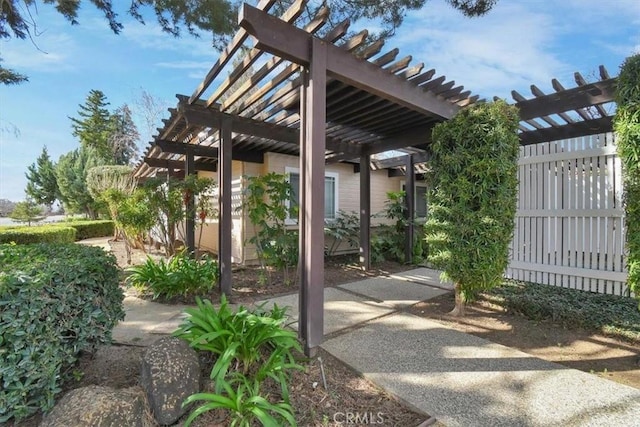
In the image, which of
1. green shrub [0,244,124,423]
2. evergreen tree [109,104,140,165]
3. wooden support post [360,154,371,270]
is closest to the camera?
green shrub [0,244,124,423]

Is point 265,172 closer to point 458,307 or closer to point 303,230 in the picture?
point 303,230

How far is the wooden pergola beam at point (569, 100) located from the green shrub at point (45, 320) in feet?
16.3

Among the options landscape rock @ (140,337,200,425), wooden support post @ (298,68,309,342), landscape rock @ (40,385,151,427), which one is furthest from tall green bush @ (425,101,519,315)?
landscape rock @ (40,385,151,427)

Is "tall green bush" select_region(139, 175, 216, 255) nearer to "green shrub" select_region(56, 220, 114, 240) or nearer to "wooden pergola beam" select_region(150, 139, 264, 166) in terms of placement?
"wooden pergola beam" select_region(150, 139, 264, 166)

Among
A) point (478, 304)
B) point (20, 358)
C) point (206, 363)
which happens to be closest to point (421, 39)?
point (478, 304)

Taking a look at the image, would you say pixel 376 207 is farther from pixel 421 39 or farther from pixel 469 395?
pixel 469 395

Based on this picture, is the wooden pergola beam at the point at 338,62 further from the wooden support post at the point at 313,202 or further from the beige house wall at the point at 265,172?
the beige house wall at the point at 265,172

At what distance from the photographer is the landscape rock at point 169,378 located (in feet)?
5.84

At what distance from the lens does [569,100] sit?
3.46 meters

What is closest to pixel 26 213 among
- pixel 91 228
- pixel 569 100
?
pixel 91 228

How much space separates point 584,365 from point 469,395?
141 cm

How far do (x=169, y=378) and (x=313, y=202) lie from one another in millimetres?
1650

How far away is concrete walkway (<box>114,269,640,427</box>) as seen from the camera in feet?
6.17

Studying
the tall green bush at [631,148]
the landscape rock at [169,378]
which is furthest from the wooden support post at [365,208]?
the landscape rock at [169,378]
